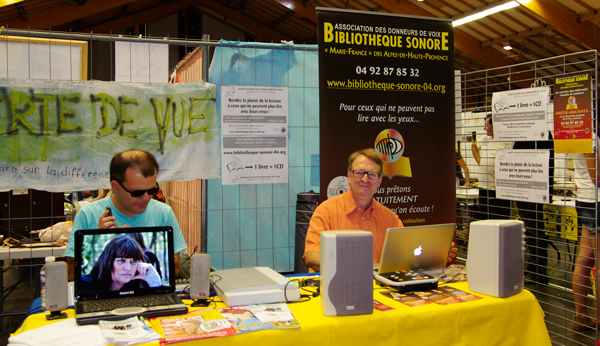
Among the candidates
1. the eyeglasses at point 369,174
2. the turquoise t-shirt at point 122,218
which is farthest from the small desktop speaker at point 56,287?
the eyeglasses at point 369,174

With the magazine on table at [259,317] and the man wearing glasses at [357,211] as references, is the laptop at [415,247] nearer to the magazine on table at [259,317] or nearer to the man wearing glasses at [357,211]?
the man wearing glasses at [357,211]

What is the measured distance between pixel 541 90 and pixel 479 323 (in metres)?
1.66

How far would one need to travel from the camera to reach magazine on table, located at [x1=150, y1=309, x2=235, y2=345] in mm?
1526

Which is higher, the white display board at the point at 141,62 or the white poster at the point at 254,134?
the white display board at the point at 141,62

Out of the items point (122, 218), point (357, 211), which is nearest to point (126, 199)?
point (122, 218)

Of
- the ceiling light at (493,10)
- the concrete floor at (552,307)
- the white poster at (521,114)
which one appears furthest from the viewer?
the ceiling light at (493,10)

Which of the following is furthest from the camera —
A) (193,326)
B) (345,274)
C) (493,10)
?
(493,10)

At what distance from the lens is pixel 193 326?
1617mm

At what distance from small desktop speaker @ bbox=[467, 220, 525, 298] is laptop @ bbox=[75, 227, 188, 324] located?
1.30 metres

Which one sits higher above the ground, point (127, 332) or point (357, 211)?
point (357, 211)

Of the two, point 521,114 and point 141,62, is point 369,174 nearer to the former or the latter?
point 521,114

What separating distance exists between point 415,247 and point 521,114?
4.64 feet

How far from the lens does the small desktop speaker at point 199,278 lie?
1860 millimetres

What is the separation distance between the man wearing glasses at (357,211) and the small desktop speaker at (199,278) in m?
0.78
